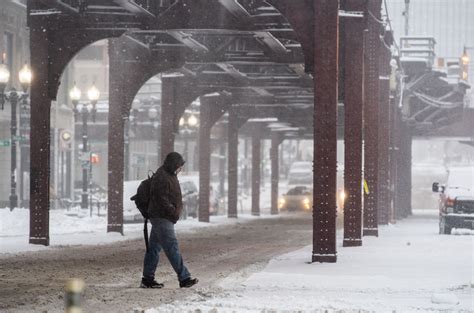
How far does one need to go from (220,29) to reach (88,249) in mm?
5854

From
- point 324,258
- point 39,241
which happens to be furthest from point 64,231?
point 324,258

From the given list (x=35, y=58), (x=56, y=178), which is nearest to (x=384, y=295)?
(x=35, y=58)

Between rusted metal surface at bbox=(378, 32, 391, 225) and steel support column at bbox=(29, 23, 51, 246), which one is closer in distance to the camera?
steel support column at bbox=(29, 23, 51, 246)

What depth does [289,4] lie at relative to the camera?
19906 mm

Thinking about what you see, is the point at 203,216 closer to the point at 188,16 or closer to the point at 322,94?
the point at 188,16

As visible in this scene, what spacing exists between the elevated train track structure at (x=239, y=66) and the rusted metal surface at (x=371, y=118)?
33 millimetres

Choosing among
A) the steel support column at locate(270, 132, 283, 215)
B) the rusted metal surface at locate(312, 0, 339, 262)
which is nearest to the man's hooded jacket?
the rusted metal surface at locate(312, 0, 339, 262)

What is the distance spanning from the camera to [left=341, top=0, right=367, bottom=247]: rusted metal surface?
943 inches

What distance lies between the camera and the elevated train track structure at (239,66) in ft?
63.5

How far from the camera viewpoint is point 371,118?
2892cm

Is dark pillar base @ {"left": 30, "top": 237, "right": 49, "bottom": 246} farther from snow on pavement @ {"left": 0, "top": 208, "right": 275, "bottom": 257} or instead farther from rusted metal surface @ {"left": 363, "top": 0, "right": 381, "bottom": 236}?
rusted metal surface @ {"left": 363, "top": 0, "right": 381, "bottom": 236}

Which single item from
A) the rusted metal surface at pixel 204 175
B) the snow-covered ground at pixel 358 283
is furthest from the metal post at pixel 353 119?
the rusted metal surface at pixel 204 175

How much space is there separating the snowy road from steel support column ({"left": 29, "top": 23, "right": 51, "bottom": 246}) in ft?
3.73

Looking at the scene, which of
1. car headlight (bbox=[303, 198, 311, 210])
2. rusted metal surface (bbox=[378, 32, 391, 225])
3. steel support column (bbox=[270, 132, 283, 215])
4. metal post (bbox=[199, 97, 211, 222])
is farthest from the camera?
car headlight (bbox=[303, 198, 311, 210])
